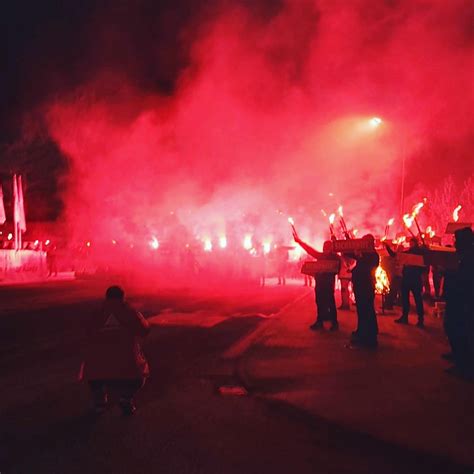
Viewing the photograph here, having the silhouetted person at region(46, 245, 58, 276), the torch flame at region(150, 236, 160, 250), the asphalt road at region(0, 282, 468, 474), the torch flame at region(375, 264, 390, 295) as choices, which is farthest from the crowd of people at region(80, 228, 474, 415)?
the silhouetted person at region(46, 245, 58, 276)

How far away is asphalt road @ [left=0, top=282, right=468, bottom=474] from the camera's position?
369 centimetres

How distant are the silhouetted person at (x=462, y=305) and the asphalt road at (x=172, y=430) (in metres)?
2.48

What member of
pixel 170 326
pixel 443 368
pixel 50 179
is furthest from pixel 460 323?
pixel 50 179

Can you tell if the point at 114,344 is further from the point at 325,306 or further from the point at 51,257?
the point at 51,257

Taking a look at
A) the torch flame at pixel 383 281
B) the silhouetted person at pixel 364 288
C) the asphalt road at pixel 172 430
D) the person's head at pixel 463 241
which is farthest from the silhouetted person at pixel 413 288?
the asphalt road at pixel 172 430

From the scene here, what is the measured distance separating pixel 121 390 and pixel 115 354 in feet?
1.10

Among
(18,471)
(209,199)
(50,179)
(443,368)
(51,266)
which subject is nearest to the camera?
(18,471)

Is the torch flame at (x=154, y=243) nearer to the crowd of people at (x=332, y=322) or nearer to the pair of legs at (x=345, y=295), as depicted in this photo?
the pair of legs at (x=345, y=295)

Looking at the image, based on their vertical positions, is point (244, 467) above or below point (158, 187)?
below

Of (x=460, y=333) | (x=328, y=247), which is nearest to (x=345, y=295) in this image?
(x=328, y=247)

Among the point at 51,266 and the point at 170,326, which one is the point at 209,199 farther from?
the point at 170,326

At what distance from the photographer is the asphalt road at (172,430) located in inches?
145

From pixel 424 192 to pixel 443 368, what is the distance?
35.4m

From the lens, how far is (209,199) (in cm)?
3158
